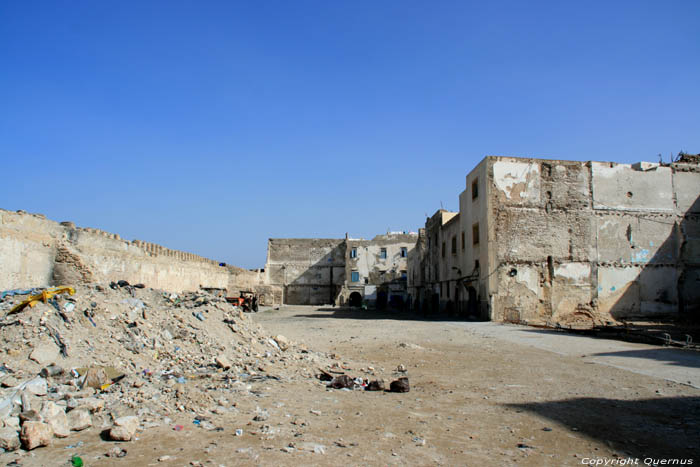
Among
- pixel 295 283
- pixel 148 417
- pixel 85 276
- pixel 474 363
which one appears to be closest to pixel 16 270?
pixel 85 276

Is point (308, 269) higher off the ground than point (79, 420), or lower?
higher

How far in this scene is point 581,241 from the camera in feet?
78.1

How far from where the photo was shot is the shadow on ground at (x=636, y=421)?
4230 mm

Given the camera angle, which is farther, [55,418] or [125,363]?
[125,363]

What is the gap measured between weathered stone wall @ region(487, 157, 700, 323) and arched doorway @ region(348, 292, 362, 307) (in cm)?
3160

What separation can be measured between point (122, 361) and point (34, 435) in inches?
108

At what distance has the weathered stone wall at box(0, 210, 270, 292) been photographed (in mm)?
13352

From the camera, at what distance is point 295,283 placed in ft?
190

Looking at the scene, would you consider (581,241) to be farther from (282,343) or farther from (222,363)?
(222,363)

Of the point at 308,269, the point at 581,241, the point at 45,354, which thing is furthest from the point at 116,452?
the point at 308,269

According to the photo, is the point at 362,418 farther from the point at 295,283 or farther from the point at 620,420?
the point at 295,283

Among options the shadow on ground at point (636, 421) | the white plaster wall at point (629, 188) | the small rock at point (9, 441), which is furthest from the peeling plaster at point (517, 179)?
the small rock at point (9, 441)

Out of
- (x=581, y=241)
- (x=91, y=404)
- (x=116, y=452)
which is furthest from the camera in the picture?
(x=581, y=241)

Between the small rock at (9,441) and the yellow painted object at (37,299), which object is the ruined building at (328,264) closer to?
the yellow painted object at (37,299)
